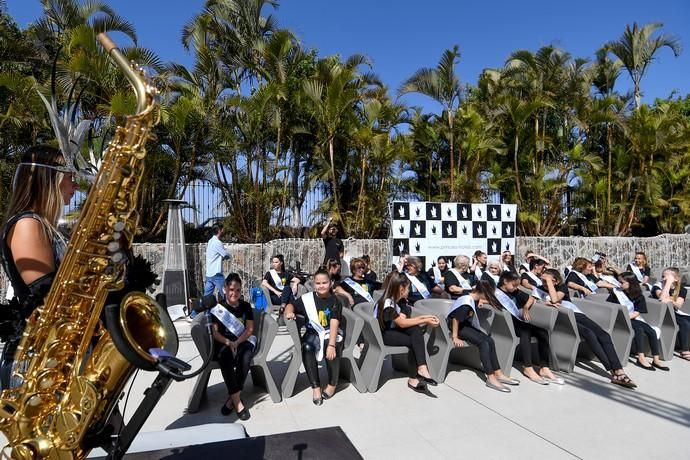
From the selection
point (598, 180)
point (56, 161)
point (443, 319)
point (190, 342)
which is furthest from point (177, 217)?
point (598, 180)

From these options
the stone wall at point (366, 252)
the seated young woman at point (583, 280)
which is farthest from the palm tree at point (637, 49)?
the seated young woman at point (583, 280)

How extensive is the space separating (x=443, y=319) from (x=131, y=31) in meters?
9.24

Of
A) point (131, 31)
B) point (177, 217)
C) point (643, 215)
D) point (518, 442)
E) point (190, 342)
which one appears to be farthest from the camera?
point (643, 215)

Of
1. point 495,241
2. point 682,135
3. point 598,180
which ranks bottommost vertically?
point 495,241

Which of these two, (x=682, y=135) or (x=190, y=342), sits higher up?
(x=682, y=135)

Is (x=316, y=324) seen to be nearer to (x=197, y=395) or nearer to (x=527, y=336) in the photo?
(x=197, y=395)

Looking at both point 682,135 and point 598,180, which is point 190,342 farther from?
point 682,135

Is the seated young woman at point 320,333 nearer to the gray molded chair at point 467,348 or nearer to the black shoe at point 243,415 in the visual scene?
the black shoe at point 243,415

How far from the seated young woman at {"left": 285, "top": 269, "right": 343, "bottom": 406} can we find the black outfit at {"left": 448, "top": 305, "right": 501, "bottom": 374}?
1235 mm

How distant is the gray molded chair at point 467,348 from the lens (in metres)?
4.36

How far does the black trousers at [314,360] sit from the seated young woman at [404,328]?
1.71 ft

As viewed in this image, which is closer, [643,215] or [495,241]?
[495,241]

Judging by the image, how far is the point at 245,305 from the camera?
4125 mm

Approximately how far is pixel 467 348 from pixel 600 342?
1.35m
